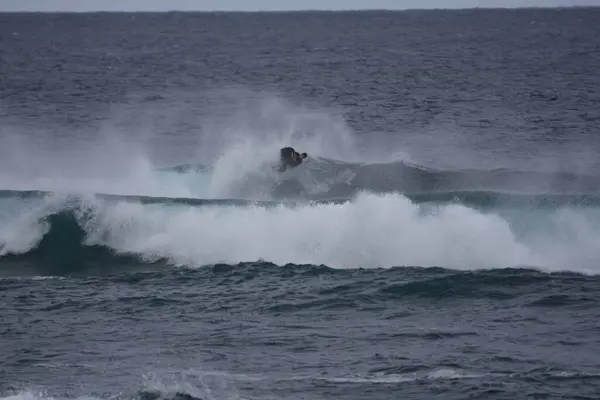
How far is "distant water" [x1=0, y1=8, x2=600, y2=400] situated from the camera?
15.8 metres

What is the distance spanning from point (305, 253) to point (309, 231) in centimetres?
70

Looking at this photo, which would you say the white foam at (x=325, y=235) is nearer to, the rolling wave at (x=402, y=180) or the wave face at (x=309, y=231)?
the wave face at (x=309, y=231)

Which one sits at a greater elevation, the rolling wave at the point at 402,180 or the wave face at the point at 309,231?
the rolling wave at the point at 402,180

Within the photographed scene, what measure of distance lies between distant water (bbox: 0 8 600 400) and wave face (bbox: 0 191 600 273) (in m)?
0.05

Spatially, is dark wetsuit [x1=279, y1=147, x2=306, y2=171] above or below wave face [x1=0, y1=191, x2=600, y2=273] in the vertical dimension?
above

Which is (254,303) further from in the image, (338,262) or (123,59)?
(123,59)

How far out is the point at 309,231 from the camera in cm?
2412

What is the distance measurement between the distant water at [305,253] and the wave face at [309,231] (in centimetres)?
5

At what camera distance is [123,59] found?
8456cm

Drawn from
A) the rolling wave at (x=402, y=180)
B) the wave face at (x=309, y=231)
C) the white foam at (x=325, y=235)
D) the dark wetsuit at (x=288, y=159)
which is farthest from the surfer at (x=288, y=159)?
the white foam at (x=325, y=235)

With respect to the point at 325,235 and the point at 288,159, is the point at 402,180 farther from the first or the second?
the point at 325,235

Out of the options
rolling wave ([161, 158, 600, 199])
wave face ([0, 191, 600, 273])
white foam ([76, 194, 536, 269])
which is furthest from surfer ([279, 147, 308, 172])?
white foam ([76, 194, 536, 269])

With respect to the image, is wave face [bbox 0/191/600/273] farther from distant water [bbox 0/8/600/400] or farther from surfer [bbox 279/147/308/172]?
surfer [bbox 279/147/308/172]

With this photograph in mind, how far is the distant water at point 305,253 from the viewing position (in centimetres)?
1584
